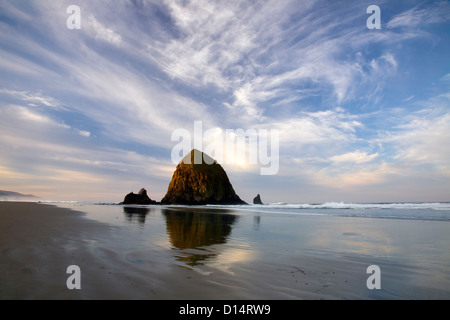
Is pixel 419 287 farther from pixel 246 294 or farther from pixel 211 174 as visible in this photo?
pixel 211 174

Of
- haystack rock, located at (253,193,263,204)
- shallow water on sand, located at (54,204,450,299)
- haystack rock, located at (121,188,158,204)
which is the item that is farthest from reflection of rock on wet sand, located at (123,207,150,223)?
haystack rock, located at (253,193,263,204)

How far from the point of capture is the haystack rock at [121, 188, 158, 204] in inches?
3283

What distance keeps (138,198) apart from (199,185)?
23370 millimetres

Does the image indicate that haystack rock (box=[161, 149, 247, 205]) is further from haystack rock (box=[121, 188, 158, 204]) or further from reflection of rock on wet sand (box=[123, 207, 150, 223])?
reflection of rock on wet sand (box=[123, 207, 150, 223])

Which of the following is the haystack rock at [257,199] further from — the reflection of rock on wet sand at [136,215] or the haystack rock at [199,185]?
the reflection of rock on wet sand at [136,215]

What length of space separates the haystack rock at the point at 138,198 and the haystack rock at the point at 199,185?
5984mm

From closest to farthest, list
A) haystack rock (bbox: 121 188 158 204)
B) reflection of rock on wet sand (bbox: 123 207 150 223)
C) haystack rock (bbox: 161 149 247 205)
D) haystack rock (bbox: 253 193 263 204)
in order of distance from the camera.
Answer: reflection of rock on wet sand (bbox: 123 207 150 223), haystack rock (bbox: 121 188 158 204), haystack rock (bbox: 161 149 247 205), haystack rock (bbox: 253 193 263 204)

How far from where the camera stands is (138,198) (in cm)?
8512

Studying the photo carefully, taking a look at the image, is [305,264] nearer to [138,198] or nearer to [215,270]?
[215,270]

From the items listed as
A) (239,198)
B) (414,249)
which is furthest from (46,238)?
(239,198)

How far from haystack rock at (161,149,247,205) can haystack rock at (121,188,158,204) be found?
19.6 feet

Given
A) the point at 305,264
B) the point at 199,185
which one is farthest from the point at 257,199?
the point at 305,264

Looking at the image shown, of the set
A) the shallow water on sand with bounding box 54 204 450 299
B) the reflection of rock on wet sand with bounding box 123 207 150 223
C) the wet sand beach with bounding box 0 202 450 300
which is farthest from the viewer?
the reflection of rock on wet sand with bounding box 123 207 150 223

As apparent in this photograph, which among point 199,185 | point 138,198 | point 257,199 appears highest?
point 199,185
